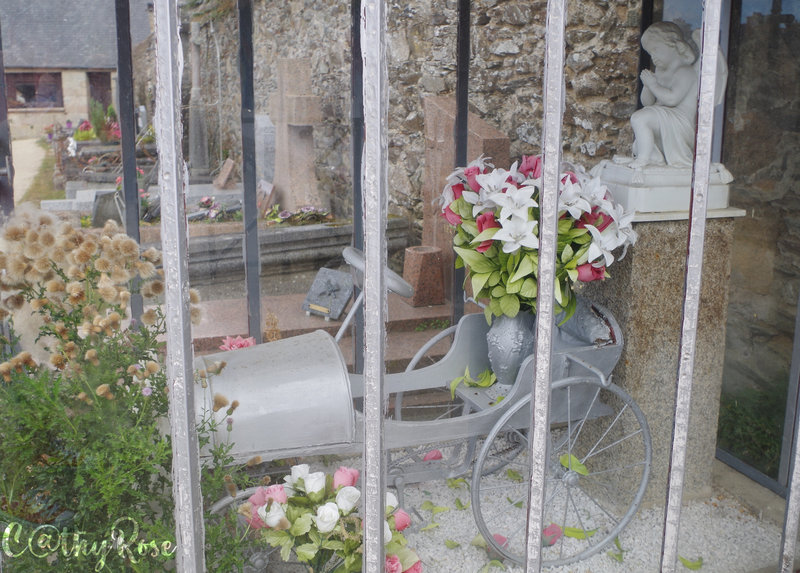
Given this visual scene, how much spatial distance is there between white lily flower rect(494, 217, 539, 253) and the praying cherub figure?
0.46 m

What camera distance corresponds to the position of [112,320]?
1533 millimetres

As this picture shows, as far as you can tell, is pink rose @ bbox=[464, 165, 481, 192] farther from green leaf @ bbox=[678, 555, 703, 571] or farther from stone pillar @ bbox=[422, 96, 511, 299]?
green leaf @ bbox=[678, 555, 703, 571]

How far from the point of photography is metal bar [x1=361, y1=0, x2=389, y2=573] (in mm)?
1376

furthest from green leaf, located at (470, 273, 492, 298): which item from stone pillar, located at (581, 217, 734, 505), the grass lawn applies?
the grass lawn

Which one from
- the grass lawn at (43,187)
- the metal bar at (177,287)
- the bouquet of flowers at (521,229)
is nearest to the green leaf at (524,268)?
the bouquet of flowers at (521,229)

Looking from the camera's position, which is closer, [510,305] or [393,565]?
[393,565]

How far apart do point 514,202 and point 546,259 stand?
0.50m

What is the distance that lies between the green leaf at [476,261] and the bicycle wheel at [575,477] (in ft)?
1.17

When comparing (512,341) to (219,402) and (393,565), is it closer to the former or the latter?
(393,565)

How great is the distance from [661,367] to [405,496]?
0.83 metres

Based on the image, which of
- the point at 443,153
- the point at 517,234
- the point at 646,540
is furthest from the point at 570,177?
the point at 646,540

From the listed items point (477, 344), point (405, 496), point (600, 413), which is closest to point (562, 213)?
point (477, 344)

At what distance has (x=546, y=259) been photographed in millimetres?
1561

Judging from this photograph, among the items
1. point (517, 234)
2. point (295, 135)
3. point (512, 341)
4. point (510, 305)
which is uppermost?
point (295, 135)
